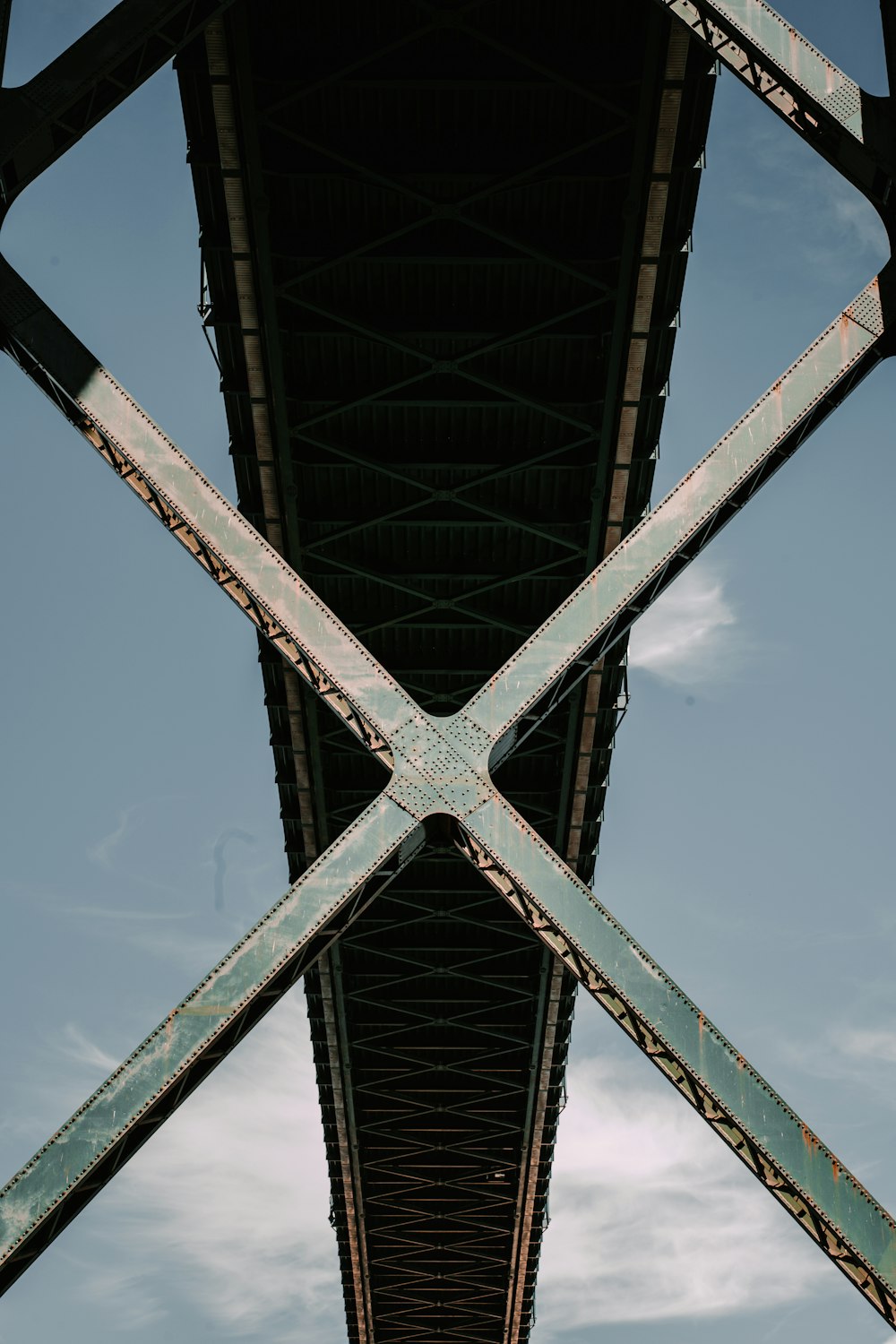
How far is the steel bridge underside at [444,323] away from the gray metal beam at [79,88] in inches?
92.1

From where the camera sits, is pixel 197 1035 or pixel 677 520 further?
pixel 677 520

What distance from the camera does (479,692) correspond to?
11461mm

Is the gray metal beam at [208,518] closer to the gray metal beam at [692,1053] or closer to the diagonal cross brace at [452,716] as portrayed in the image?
the diagonal cross brace at [452,716]

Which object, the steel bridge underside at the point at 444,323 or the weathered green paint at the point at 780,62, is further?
the steel bridge underside at the point at 444,323

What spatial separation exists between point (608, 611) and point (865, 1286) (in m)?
4.88

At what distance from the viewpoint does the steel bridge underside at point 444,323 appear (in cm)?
1501

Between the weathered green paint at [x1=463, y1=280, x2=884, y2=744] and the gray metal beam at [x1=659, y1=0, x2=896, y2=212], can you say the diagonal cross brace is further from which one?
the gray metal beam at [x1=659, y1=0, x2=896, y2=212]

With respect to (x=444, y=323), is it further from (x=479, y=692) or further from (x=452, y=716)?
(x=452, y=716)

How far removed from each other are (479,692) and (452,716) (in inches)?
10.5

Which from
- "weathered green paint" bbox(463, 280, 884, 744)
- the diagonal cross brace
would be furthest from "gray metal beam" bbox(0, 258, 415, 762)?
"weathered green paint" bbox(463, 280, 884, 744)

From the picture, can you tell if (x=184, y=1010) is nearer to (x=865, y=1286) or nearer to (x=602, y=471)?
(x=865, y=1286)

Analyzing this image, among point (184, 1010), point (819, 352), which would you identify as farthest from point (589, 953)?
point (819, 352)

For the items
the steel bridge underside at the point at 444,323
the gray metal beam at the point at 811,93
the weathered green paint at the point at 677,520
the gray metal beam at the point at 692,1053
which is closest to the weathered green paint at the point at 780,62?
the gray metal beam at the point at 811,93

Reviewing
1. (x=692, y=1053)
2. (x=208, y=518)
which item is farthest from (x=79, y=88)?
(x=692, y=1053)
